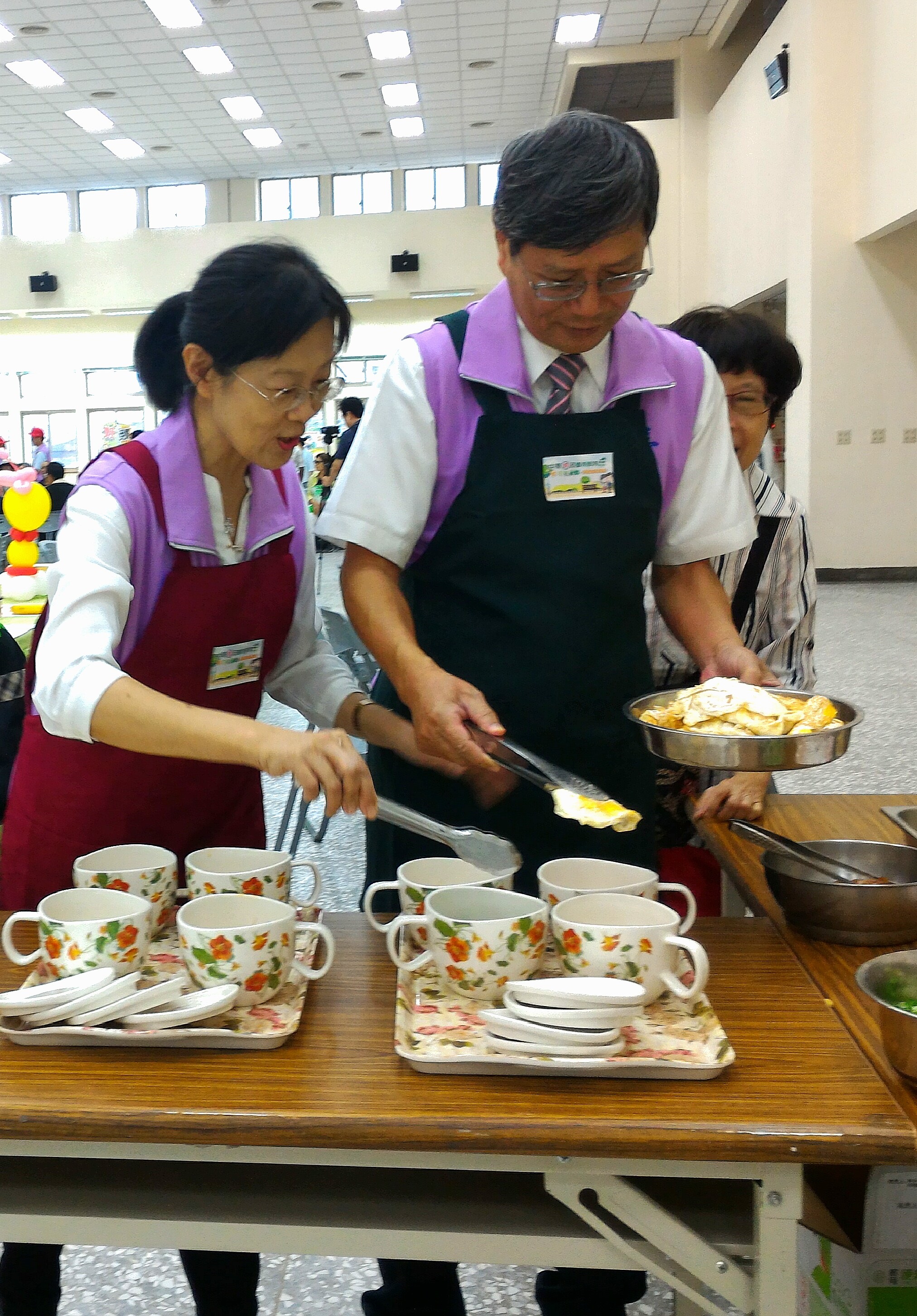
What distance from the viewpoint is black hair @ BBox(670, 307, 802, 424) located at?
204 cm

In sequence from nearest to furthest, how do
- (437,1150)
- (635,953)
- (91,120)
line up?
1. (437,1150)
2. (635,953)
3. (91,120)

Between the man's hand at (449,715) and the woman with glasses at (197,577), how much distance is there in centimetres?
13

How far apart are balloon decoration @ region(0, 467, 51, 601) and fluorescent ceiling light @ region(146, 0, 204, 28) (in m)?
7.34

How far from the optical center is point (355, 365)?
666 inches

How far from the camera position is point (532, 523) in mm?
1500

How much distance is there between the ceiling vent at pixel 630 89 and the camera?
11.6 m

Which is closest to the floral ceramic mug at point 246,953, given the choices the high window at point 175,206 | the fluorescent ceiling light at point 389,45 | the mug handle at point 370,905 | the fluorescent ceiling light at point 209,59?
the mug handle at point 370,905

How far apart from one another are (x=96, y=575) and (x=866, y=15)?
29.1 feet

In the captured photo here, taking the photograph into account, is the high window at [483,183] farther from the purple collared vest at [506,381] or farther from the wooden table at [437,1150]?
the wooden table at [437,1150]

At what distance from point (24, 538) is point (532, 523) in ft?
9.43

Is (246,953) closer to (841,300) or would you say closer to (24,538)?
(24,538)

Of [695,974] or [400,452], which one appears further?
[400,452]

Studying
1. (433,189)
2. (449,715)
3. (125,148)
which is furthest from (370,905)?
(433,189)

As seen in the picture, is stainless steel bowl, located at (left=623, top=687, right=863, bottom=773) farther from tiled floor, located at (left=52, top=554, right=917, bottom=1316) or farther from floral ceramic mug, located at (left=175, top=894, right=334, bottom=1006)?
tiled floor, located at (left=52, top=554, right=917, bottom=1316)
